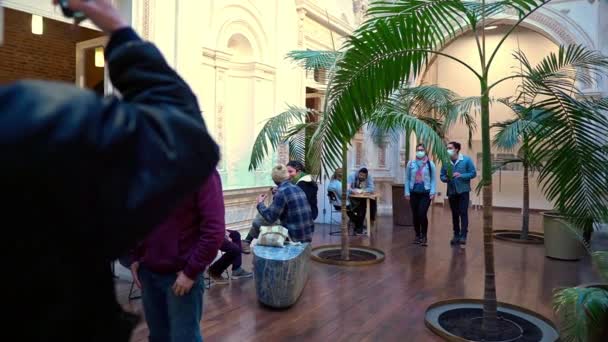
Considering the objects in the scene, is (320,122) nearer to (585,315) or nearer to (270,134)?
(270,134)

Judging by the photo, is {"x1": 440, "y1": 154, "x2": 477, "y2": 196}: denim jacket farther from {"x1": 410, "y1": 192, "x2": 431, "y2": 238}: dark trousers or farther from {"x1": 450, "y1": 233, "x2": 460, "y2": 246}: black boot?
{"x1": 450, "y1": 233, "x2": 460, "y2": 246}: black boot

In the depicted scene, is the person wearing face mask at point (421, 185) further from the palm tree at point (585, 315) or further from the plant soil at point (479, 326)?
the palm tree at point (585, 315)

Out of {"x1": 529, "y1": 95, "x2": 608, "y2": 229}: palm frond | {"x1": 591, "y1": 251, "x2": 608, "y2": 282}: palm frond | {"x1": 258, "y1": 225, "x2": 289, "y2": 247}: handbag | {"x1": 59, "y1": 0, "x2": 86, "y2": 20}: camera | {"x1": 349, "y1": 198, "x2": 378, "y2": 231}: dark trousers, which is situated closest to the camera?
{"x1": 59, "y1": 0, "x2": 86, "y2": 20}: camera

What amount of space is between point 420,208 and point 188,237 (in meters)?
5.81

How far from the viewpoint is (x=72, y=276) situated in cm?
73

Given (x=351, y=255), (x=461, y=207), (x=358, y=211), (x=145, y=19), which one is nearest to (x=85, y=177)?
(x=145, y=19)

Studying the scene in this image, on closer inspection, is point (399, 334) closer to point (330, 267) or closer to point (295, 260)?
point (295, 260)

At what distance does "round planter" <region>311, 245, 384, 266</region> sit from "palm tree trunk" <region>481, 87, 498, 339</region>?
8.68 ft

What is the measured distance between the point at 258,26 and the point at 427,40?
4760mm

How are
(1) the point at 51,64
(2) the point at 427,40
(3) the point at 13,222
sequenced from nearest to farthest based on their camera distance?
(3) the point at 13,222
(2) the point at 427,40
(1) the point at 51,64

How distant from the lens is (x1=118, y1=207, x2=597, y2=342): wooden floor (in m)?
3.78

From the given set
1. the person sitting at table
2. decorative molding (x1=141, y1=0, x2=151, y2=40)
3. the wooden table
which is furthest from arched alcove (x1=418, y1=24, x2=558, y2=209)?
decorative molding (x1=141, y1=0, x2=151, y2=40)

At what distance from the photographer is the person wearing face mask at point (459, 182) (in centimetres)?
741

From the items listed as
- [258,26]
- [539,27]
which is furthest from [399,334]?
[539,27]
